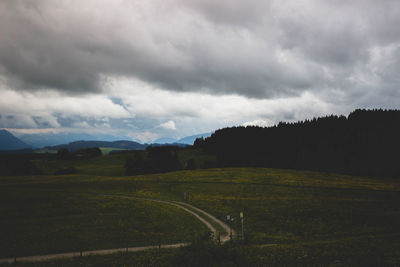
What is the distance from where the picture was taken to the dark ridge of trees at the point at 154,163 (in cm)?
11411

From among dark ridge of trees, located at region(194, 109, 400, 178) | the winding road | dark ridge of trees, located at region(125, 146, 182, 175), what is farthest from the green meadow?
dark ridge of trees, located at region(194, 109, 400, 178)

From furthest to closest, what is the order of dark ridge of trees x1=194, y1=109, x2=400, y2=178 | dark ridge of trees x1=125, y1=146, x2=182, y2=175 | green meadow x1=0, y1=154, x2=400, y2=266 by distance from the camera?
dark ridge of trees x1=125, y1=146, x2=182, y2=175
dark ridge of trees x1=194, y1=109, x2=400, y2=178
green meadow x1=0, y1=154, x2=400, y2=266

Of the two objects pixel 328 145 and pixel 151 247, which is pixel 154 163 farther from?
pixel 151 247

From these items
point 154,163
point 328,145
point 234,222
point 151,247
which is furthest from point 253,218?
point 328,145

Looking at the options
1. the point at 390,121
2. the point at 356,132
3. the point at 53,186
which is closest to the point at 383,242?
the point at 53,186

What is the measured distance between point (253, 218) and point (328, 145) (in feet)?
313

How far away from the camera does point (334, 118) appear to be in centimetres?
13225

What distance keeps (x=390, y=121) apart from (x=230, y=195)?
336ft

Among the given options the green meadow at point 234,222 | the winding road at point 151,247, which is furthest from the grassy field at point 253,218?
the winding road at point 151,247

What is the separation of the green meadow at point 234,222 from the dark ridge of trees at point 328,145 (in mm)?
47163

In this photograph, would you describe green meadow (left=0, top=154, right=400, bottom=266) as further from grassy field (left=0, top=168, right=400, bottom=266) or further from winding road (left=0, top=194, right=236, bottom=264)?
winding road (left=0, top=194, right=236, bottom=264)

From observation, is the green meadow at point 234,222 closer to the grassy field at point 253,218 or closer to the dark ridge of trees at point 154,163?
the grassy field at point 253,218

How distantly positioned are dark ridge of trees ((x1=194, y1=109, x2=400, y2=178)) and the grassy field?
47.7 m

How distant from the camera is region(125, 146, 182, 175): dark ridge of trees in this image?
374ft
